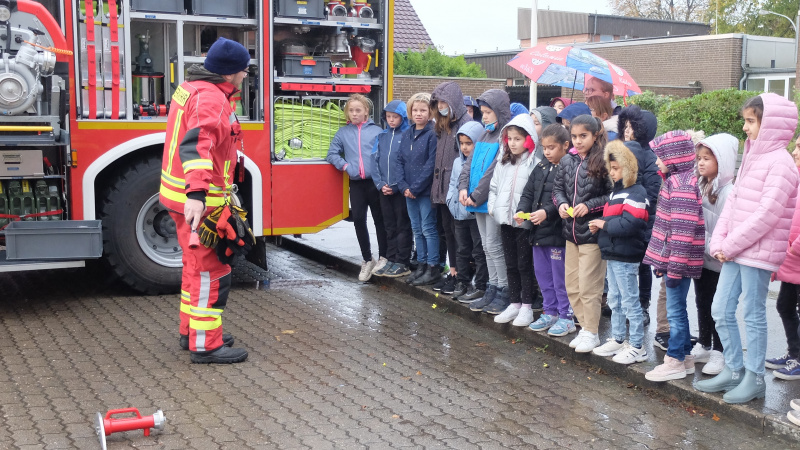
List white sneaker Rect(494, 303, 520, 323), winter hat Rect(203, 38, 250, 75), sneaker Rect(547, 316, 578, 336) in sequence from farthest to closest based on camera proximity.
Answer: white sneaker Rect(494, 303, 520, 323)
sneaker Rect(547, 316, 578, 336)
winter hat Rect(203, 38, 250, 75)

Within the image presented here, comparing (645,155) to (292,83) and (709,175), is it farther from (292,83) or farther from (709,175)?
(292,83)

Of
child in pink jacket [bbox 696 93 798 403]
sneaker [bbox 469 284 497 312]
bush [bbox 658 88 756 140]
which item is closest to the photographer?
child in pink jacket [bbox 696 93 798 403]

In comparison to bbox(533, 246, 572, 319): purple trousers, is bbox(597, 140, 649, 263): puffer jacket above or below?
above

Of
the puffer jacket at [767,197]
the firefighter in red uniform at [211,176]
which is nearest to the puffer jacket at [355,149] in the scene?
the firefighter in red uniform at [211,176]

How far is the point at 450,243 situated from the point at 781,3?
145ft

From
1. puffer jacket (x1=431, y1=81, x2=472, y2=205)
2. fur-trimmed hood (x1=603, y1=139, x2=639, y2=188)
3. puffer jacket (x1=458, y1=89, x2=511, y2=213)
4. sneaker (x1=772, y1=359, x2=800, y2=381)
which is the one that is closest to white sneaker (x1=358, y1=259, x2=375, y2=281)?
puffer jacket (x1=431, y1=81, x2=472, y2=205)

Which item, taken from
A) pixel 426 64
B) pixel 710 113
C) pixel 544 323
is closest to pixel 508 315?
pixel 544 323

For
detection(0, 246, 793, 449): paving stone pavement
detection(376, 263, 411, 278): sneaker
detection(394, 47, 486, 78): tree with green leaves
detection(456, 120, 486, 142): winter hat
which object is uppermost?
detection(394, 47, 486, 78): tree with green leaves

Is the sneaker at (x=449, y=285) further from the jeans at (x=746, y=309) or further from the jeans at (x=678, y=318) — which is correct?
the jeans at (x=746, y=309)

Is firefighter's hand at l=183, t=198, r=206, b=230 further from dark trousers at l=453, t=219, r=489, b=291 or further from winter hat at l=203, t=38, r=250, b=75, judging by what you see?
dark trousers at l=453, t=219, r=489, b=291

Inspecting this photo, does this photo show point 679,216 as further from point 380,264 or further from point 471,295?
point 380,264

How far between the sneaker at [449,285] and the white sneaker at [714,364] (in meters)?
2.50

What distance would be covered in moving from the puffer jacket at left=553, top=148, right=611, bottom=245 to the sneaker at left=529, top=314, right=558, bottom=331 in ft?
2.39

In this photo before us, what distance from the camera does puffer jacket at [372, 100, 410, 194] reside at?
7652mm
